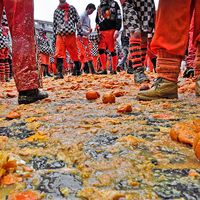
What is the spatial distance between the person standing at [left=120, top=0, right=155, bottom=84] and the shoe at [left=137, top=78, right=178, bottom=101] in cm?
144

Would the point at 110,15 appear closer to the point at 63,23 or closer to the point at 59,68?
the point at 63,23

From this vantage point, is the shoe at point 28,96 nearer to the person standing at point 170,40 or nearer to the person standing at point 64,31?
the person standing at point 170,40

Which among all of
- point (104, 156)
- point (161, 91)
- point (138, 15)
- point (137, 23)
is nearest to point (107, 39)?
point (138, 15)

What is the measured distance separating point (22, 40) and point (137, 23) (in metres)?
1.73

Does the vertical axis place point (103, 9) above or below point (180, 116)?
above

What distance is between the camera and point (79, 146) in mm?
1008

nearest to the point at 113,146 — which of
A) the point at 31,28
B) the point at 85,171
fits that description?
the point at 85,171

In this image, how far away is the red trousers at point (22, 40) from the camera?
2.13m

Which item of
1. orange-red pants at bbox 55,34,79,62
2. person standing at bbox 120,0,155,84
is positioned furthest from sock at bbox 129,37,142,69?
orange-red pants at bbox 55,34,79,62

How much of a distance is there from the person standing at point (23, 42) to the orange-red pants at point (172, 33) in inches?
33.3

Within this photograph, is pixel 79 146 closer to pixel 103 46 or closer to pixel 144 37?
pixel 144 37

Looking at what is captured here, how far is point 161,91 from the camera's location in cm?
202

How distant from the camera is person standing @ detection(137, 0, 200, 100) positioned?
74.7 inches

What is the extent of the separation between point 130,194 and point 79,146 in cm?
39
